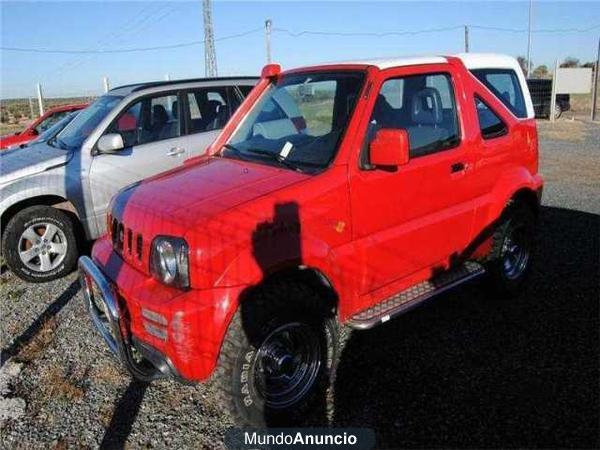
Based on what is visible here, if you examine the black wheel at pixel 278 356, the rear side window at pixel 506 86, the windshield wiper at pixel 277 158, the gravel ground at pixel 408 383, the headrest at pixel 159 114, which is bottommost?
the gravel ground at pixel 408 383

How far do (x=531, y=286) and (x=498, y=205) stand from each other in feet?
3.80

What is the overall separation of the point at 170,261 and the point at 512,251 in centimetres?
331

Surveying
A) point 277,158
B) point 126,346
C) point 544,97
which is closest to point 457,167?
point 277,158

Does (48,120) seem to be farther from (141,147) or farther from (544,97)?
(544,97)

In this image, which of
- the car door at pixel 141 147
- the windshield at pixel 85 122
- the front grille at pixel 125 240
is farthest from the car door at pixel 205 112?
the front grille at pixel 125 240

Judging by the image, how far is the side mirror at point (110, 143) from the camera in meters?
5.49

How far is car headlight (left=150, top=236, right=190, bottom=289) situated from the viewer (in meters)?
2.77

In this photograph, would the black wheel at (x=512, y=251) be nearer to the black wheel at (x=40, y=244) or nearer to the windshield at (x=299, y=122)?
the windshield at (x=299, y=122)

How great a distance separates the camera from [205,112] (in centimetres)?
663

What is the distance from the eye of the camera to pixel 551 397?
326cm

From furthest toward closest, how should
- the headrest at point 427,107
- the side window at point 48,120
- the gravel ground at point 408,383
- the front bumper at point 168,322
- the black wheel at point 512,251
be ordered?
the side window at point 48,120
the black wheel at point 512,251
the headrest at point 427,107
the gravel ground at point 408,383
the front bumper at point 168,322

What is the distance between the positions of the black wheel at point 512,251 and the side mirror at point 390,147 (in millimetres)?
1732

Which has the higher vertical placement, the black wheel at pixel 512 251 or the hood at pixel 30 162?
the hood at pixel 30 162

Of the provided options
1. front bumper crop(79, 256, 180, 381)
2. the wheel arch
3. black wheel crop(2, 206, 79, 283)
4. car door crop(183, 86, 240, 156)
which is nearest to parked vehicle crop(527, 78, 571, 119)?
car door crop(183, 86, 240, 156)
